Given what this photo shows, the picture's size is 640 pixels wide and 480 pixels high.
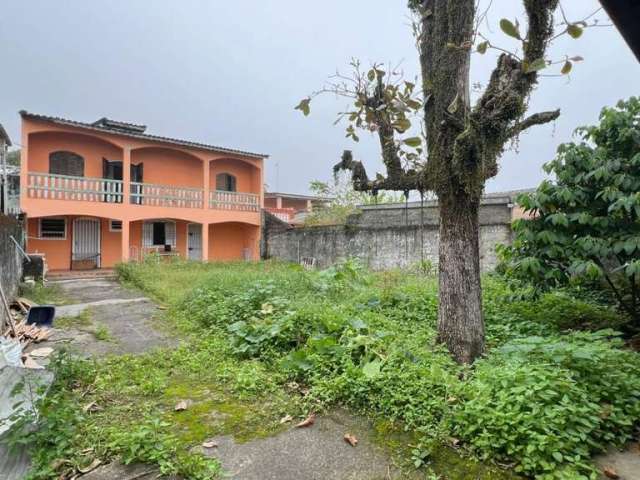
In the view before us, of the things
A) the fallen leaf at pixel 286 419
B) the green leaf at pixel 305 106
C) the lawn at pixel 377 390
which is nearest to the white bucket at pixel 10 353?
the lawn at pixel 377 390

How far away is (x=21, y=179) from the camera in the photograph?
11516mm

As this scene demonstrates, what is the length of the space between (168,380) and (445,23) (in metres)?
4.68

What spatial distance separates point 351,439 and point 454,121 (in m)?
2.93

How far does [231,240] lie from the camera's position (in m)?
17.8

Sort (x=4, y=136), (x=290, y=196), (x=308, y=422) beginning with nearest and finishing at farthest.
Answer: (x=308, y=422)
(x=4, y=136)
(x=290, y=196)

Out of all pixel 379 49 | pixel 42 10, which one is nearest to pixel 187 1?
pixel 42 10

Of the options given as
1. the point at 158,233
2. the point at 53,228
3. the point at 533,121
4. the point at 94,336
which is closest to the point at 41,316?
the point at 94,336

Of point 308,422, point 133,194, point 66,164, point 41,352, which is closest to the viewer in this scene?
point 308,422

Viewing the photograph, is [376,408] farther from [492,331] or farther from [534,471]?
[492,331]

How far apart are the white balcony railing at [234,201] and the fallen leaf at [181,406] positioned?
13.3 metres

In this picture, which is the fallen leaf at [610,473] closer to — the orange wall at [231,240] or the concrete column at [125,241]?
the concrete column at [125,241]

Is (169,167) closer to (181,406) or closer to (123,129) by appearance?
(123,129)

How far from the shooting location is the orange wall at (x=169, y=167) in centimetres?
1516

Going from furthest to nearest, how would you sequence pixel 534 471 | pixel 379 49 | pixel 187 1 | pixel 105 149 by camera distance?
1. pixel 105 149
2. pixel 187 1
3. pixel 379 49
4. pixel 534 471
